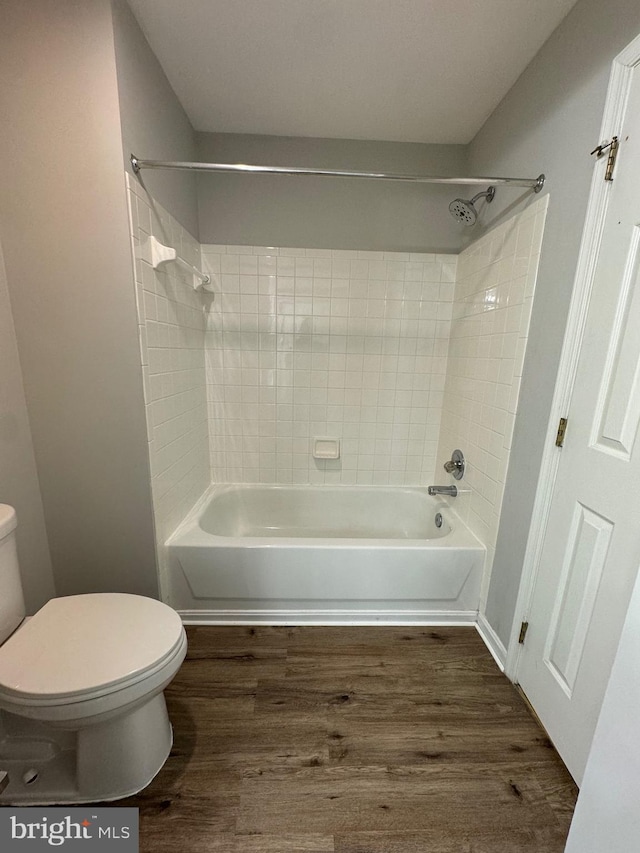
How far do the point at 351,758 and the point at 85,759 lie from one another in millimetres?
786

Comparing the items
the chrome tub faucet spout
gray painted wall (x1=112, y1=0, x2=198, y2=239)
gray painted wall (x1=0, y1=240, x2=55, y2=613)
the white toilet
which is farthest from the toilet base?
gray painted wall (x1=112, y1=0, x2=198, y2=239)

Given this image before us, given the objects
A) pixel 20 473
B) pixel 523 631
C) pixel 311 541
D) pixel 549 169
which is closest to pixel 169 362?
pixel 20 473

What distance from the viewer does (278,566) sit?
1.58m

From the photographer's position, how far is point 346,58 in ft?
4.39

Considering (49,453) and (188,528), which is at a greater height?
(49,453)

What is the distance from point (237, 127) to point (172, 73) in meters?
0.42

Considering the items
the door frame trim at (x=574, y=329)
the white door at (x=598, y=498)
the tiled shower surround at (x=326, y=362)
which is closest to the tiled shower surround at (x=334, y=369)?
the tiled shower surround at (x=326, y=362)

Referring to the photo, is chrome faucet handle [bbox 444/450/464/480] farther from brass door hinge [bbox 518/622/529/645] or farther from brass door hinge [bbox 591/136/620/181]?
brass door hinge [bbox 591/136/620/181]

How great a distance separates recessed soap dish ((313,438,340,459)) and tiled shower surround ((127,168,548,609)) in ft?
0.19

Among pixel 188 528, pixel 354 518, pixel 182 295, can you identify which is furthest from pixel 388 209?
pixel 188 528

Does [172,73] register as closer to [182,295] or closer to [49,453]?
[182,295]

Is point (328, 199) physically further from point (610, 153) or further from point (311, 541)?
point (311, 541)

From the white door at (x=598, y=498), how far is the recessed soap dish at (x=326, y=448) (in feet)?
4.23

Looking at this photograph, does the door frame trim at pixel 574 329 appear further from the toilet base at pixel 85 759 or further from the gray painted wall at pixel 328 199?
the toilet base at pixel 85 759
